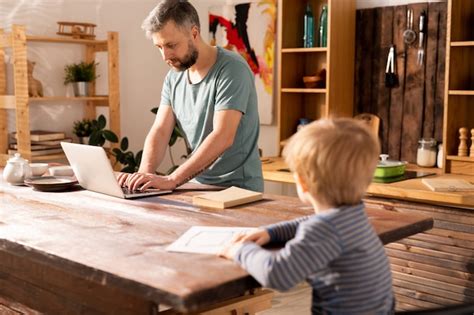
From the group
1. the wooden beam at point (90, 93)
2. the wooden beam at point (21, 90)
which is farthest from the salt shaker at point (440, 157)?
the wooden beam at point (21, 90)

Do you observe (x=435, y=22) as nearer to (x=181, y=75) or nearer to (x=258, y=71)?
(x=258, y=71)

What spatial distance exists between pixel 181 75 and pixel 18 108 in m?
1.83

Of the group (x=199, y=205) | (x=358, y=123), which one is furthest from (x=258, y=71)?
(x=358, y=123)

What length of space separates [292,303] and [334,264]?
251 centimetres

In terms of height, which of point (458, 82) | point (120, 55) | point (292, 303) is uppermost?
point (120, 55)

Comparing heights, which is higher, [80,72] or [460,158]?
[80,72]

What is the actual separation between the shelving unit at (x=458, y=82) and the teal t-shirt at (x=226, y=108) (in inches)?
55.7

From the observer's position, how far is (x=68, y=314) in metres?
2.27

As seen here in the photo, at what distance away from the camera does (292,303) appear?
13.1 ft

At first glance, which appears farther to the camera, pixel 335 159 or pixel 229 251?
pixel 229 251

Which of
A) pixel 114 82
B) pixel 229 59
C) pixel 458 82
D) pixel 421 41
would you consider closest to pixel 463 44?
pixel 458 82

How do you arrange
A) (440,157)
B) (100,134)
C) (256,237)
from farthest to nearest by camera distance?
(100,134) → (440,157) → (256,237)

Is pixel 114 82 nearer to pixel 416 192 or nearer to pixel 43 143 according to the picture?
pixel 43 143

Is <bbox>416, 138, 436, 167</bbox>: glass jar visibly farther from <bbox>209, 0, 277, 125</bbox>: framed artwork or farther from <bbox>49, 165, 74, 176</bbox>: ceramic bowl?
<bbox>49, 165, 74, 176</bbox>: ceramic bowl
